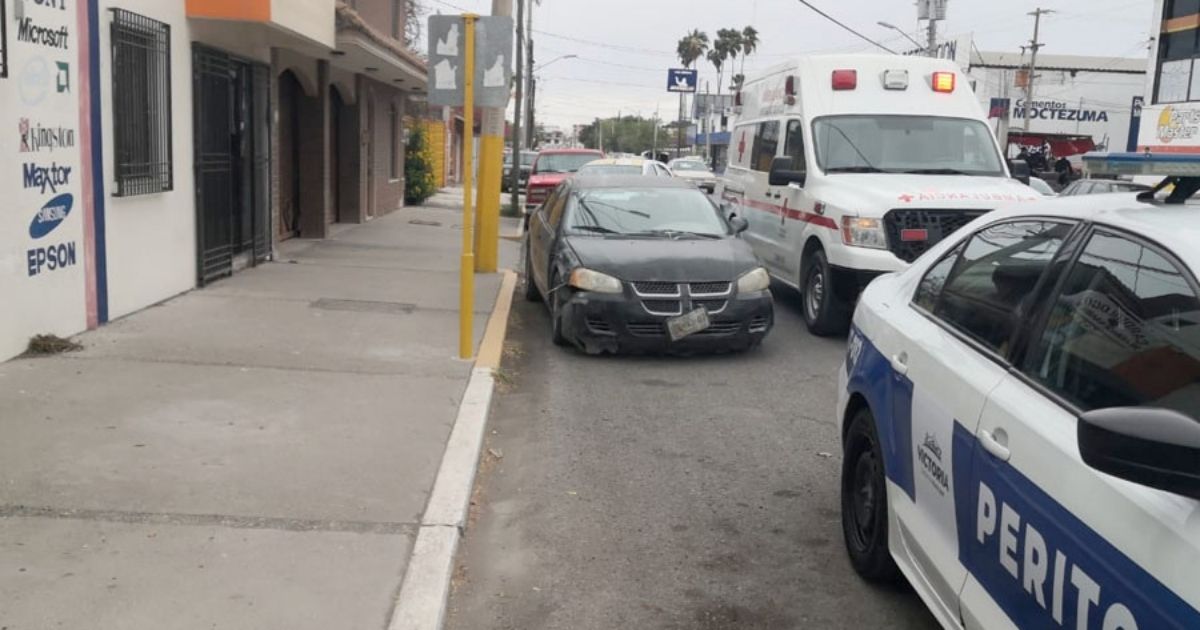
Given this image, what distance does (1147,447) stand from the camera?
2182mm

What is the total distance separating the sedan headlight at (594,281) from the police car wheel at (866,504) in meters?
4.18

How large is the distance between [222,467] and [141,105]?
493 centimetres

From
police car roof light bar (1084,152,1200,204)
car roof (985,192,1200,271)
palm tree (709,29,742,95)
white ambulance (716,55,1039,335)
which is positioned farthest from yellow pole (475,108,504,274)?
palm tree (709,29,742,95)

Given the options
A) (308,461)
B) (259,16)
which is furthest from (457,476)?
(259,16)

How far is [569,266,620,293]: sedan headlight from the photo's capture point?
8.84 metres

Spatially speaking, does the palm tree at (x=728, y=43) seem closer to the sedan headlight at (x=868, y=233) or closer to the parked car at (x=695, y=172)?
the parked car at (x=695, y=172)

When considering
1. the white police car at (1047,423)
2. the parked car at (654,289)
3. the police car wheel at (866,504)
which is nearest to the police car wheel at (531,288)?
the parked car at (654,289)

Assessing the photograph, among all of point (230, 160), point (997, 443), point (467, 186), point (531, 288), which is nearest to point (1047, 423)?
point (997, 443)

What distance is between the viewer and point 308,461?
5.59 m

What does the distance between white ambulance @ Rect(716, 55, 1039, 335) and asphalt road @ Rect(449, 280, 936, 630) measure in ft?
4.75

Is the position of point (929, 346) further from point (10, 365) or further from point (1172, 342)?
point (10, 365)

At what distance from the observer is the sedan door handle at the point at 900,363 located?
4.05 m

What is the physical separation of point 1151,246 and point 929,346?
1.03 m

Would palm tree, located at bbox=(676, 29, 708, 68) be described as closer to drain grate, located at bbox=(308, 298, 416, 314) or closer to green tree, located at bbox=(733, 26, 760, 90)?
green tree, located at bbox=(733, 26, 760, 90)
